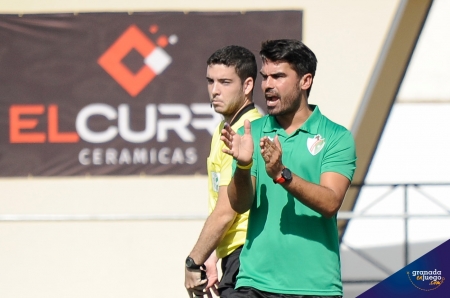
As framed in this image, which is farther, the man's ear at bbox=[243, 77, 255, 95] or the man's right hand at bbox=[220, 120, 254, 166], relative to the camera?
the man's ear at bbox=[243, 77, 255, 95]

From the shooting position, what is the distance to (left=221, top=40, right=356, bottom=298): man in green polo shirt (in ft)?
9.71

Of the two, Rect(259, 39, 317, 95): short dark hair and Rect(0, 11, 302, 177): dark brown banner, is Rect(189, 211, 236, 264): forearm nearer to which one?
Rect(259, 39, 317, 95): short dark hair

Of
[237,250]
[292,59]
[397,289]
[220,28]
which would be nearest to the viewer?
[292,59]

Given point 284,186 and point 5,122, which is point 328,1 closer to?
point 5,122

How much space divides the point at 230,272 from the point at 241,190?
708mm

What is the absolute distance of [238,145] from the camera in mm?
2871

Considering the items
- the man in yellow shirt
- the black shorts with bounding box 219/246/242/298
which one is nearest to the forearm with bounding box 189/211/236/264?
the man in yellow shirt

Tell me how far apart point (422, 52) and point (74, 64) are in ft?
9.67

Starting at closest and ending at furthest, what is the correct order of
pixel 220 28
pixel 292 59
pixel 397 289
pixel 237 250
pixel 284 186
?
pixel 284 186 → pixel 292 59 → pixel 237 250 → pixel 397 289 → pixel 220 28

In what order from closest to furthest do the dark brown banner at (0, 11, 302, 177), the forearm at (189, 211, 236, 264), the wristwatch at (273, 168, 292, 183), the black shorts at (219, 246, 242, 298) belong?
the wristwatch at (273, 168, 292, 183) → the forearm at (189, 211, 236, 264) → the black shorts at (219, 246, 242, 298) → the dark brown banner at (0, 11, 302, 177)

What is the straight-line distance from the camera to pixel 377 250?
713 centimetres

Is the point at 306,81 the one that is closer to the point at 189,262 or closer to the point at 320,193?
the point at 320,193

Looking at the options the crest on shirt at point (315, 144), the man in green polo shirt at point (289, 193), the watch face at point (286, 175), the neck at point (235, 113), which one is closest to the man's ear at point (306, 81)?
the man in green polo shirt at point (289, 193)

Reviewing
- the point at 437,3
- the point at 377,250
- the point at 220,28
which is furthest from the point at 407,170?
the point at 220,28
